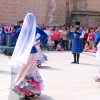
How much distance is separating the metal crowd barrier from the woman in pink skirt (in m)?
8.63

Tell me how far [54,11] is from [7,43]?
7915 mm

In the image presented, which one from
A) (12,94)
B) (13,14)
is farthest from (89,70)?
(13,14)

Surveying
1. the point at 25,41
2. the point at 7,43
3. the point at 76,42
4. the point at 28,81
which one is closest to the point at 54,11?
the point at 7,43

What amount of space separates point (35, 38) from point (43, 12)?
15.6m

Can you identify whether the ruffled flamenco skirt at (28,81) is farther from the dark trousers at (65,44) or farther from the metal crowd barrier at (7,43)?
the dark trousers at (65,44)

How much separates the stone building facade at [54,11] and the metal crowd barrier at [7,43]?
16.7 feet

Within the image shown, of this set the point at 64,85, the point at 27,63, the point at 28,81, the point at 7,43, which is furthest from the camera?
the point at 7,43

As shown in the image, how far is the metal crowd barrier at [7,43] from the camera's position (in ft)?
A: 47.8

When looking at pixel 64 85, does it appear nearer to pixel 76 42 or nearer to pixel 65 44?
pixel 76 42

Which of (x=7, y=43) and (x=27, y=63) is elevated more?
(x=27, y=63)

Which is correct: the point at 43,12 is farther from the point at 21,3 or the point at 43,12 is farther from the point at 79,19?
the point at 79,19

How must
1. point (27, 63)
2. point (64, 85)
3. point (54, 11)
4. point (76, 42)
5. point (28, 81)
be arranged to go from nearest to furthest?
point (28, 81), point (27, 63), point (64, 85), point (76, 42), point (54, 11)

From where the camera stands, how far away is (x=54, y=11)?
72.2 ft

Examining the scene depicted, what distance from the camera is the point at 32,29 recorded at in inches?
233
